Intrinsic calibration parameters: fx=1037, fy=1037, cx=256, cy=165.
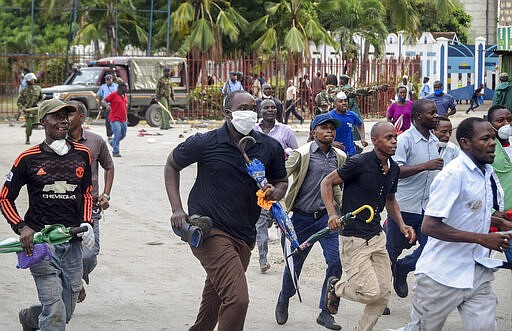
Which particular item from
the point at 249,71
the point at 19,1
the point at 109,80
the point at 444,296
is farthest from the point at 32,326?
the point at 19,1

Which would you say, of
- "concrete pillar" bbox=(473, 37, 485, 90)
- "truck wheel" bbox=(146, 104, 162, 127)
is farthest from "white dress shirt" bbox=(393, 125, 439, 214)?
"concrete pillar" bbox=(473, 37, 485, 90)

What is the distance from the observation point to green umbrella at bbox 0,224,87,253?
6199 millimetres

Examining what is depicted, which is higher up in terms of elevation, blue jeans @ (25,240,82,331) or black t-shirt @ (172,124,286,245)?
black t-shirt @ (172,124,286,245)

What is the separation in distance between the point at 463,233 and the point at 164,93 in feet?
85.4

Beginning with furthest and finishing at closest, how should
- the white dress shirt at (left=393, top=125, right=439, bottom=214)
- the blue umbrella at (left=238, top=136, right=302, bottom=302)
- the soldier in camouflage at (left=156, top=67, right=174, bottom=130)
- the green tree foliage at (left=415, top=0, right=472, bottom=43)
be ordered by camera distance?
the green tree foliage at (left=415, top=0, right=472, bottom=43), the soldier in camouflage at (left=156, top=67, right=174, bottom=130), the white dress shirt at (left=393, top=125, right=439, bottom=214), the blue umbrella at (left=238, top=136, right=302, bottom=302)

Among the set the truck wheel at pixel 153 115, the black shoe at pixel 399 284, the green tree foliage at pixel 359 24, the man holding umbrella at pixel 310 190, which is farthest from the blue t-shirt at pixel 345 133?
the green tree foliage at pixel 359 24

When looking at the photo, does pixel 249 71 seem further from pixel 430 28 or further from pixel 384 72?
pixel 430 28

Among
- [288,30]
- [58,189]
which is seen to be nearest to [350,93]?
[58,189]

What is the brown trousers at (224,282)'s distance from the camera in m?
6.00

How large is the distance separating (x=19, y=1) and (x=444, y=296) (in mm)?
46214

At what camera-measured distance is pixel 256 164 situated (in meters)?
6.19

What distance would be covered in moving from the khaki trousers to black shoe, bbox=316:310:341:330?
0.69 m

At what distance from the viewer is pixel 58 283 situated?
6.40 meters

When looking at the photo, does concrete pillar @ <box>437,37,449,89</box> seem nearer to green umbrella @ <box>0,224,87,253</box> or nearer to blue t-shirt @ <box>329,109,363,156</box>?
blue t-shirt @ <box>329,109,363,156</box>
